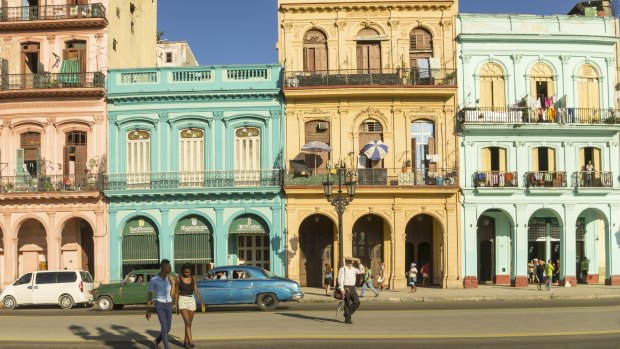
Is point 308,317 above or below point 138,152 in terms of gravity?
below

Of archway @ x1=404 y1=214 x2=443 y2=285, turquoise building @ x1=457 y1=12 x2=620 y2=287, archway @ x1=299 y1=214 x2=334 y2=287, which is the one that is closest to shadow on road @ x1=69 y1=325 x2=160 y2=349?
archway @ x1=299 y1=214 x2=334 y2=287

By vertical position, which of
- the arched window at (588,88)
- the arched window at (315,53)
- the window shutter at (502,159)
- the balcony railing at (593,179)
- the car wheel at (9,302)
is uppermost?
the arched window at (315,53)

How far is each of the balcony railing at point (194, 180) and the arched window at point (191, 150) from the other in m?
0.37

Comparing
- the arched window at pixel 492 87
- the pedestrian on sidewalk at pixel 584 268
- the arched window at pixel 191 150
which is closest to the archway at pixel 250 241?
the arched window at pixel 191 150

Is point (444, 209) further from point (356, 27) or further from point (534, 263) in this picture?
point (356, 27)

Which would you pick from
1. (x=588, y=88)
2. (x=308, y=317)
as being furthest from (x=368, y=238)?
(x=308, y=317)

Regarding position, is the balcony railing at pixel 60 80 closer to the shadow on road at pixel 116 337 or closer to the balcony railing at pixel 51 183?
the balcony railing at pixel 51 183

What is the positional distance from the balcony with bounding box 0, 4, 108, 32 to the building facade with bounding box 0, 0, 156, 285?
0.05 metres

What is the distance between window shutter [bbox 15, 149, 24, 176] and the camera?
35.7 m

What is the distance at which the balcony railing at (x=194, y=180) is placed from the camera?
3491 cm

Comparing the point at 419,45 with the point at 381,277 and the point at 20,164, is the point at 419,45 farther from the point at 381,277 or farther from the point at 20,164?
the point at 20,164

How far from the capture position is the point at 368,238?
35.9 metres

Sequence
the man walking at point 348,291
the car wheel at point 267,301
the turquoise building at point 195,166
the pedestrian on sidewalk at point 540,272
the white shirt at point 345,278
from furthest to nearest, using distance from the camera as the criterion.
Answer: the turquoise building at point 195,166
the pedestrian on sidewalk at point 540,272
the car wheel at point 267,301
the white shirt at point 345,278
the man walking at point 348,291

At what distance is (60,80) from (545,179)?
23188 millimetres
